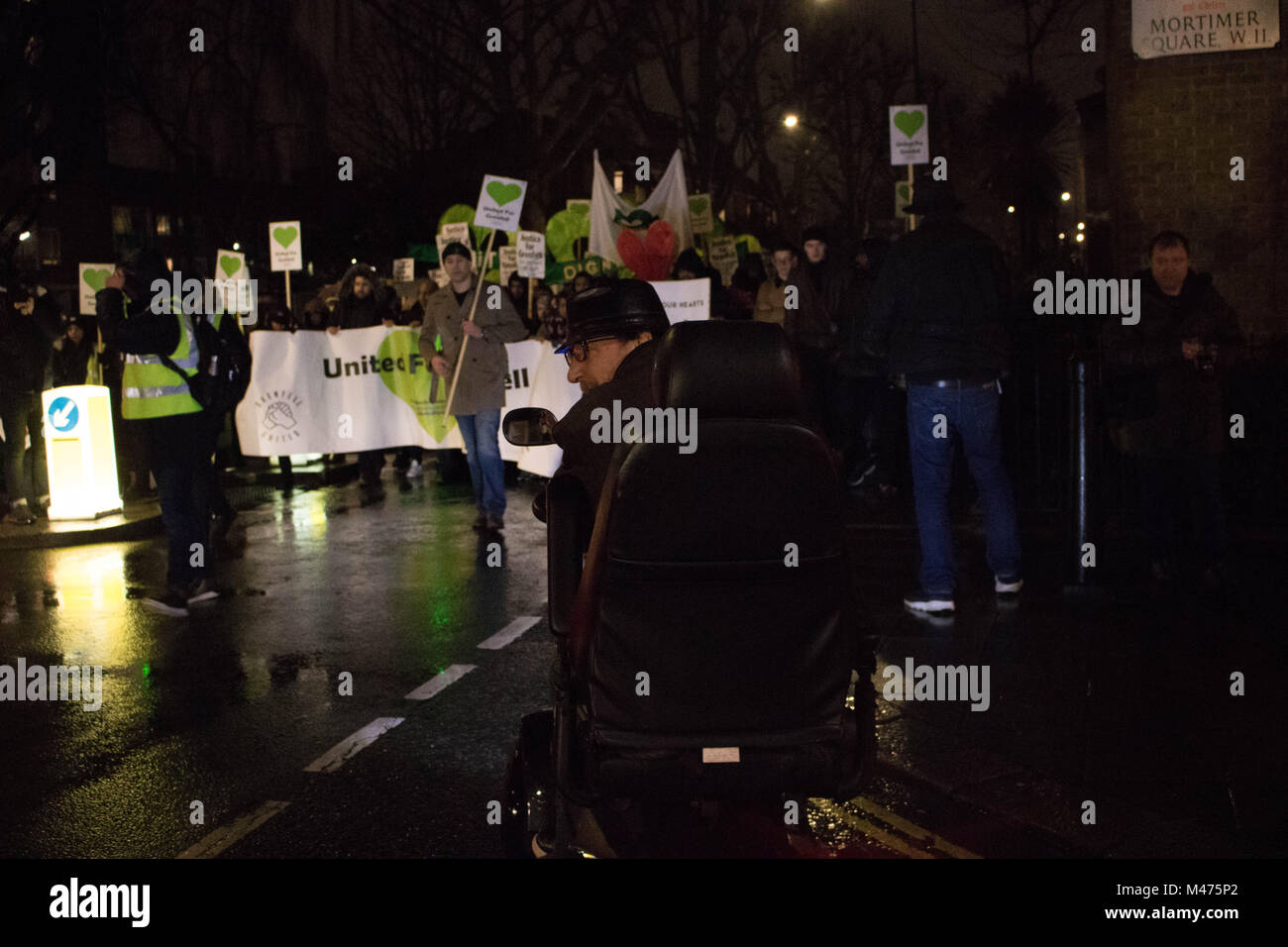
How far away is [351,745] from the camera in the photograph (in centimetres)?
561

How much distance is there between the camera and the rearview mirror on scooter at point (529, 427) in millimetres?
3775

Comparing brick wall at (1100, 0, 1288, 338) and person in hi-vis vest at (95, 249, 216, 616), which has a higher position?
brick wall at (1100, 0, 1288, 338)

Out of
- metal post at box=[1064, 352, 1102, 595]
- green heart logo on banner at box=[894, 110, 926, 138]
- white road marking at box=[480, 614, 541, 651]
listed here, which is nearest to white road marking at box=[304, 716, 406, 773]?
white road marking at box=[480, 614, 541, 651]

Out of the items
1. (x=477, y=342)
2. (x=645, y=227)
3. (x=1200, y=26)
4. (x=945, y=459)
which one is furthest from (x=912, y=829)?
(x=645, y=227)

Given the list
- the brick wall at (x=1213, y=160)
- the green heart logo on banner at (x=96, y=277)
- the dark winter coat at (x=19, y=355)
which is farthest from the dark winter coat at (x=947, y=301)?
the green heart logo on banner at (x=96, y=277)

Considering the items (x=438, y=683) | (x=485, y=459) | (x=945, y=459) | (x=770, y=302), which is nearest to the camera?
(x=438, y=683)

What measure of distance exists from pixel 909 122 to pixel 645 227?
3.93m

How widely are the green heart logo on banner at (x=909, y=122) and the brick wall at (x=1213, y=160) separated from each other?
14.0 ft

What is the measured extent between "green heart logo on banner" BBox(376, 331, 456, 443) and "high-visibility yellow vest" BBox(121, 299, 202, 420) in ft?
19.3

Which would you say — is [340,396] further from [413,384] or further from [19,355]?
[19,355]

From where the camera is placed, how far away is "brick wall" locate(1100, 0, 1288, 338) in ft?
37.9

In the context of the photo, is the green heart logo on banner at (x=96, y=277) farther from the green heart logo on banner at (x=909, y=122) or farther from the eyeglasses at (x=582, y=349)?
the eyeglasses at (x=582, y=349)

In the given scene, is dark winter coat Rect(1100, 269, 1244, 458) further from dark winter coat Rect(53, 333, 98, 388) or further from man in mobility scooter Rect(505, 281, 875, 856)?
dark winter coat Rect(53, 333, 98, 388)
